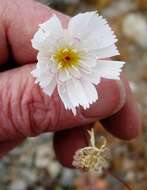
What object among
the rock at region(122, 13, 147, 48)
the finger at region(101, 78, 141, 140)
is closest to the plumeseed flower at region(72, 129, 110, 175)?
the finger at region(101, 78, 141, 140)

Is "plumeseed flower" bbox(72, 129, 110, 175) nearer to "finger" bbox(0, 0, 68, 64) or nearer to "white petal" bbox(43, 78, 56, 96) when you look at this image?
"white petal" bbox(43, 78, 56, 96)

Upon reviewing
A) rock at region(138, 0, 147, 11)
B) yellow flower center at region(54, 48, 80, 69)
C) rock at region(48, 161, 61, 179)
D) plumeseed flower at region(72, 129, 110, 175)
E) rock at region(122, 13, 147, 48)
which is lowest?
rock at region(48, 161, 61, 179)

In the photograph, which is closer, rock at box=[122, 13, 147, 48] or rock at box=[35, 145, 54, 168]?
rock at box=[35, 145, 54, 168]

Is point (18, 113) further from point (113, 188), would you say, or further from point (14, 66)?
point (113, 188)

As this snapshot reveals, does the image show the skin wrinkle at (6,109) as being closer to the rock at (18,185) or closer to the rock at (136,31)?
the rock at (18,185)

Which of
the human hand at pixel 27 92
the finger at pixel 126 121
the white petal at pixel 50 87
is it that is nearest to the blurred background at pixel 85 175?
the finger at pixel 126 121

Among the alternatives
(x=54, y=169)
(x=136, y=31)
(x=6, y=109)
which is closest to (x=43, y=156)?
(x=54, y=169)
